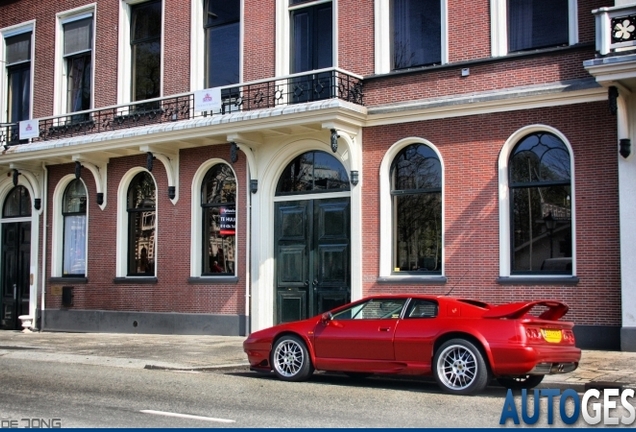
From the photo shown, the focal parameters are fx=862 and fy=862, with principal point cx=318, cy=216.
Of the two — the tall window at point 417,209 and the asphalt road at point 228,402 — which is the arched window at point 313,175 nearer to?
the tall window at point 417,209

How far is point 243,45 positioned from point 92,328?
8760 mm

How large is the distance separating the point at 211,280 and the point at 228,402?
416 inches

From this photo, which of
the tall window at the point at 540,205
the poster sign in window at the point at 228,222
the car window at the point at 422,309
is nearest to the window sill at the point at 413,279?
the tall window at the point at 540,205

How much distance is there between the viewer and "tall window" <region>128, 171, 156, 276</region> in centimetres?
2281

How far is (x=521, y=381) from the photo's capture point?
1205 cm

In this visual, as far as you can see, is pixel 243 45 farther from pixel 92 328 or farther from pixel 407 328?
pixel 407 328

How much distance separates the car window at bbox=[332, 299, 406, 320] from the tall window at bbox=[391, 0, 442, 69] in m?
7.51

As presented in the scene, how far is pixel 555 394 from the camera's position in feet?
35.4

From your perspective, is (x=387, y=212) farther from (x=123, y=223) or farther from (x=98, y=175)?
(x=98, y=175)

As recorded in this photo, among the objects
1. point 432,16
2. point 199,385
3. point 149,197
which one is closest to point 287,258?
point 149,197

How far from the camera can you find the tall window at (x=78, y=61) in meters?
24.7

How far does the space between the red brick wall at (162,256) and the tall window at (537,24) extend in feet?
23.7

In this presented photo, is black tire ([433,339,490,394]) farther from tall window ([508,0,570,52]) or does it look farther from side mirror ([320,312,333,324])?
tall window ([508,0,570,52])

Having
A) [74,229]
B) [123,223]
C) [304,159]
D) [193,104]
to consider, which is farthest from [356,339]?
[74,229]
